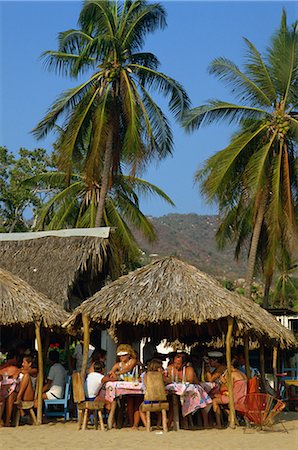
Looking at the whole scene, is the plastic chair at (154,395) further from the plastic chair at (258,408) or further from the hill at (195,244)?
the hill at (195,244)

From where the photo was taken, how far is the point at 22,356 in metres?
13.7

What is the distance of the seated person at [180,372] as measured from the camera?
11.9 meters

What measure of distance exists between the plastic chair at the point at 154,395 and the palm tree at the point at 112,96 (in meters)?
9.27

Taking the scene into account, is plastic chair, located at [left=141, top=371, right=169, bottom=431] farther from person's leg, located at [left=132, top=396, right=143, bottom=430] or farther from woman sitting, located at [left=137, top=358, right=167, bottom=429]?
person's leg, located at [left=132, top=396, right=143, bottom=430]

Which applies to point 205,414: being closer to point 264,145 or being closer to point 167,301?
point 167,301

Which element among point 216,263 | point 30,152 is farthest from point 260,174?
point 216,263

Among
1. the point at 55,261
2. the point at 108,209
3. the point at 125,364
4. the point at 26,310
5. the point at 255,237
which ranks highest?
the point at 108,209

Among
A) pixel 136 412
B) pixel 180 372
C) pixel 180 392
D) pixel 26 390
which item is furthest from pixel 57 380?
pixel 180 392

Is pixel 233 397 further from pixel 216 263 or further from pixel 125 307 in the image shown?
pixel 216 263

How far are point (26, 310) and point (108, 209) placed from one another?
12.3 meters

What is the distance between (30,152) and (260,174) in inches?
608

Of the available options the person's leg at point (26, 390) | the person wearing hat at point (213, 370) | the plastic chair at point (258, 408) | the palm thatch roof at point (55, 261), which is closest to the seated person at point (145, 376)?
the person wearing hat at point (213, 370)

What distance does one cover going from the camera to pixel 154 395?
11320 millimetres

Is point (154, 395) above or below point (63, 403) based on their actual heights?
above
